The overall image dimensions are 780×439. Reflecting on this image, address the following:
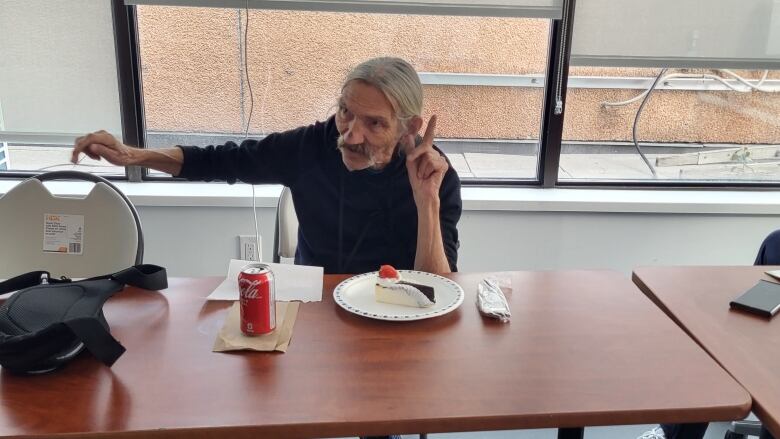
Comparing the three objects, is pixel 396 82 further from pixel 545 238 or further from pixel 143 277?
pixel 545 238

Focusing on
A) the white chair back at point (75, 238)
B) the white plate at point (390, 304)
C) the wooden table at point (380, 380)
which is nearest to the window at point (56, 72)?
the white chair back at point (75, 238)

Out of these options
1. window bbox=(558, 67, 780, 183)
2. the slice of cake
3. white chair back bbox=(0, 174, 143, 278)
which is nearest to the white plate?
the slice of cake

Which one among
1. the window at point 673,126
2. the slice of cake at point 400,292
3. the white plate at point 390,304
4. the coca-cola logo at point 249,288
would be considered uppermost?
the window at point 673,126

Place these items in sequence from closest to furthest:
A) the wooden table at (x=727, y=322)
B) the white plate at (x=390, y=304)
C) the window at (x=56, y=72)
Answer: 1. the wooden table at (x=727, y=322)
2. the white plate at (x=390, y=304)
3. the window at (x=56, y=72)

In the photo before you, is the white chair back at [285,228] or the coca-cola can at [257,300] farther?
the white chair back at [285,228]

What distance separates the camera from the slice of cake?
1.17 meters

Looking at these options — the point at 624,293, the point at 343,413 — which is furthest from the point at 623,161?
the point at 343,413

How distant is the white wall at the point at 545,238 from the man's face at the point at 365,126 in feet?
2.97

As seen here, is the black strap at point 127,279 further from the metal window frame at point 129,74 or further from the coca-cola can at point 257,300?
the metal window frame at point 129,74

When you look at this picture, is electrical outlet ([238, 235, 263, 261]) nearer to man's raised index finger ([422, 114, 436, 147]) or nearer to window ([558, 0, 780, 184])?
man's raised index finger ([422, 114, 436, 147])

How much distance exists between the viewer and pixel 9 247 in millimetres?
1530

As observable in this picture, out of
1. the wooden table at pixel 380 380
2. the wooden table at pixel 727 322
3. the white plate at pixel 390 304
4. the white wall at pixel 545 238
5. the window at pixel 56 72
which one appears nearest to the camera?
the wooden table at pixel 380 380

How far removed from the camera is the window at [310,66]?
2.26 meters

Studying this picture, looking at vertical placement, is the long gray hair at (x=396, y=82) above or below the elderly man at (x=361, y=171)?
above
